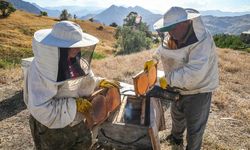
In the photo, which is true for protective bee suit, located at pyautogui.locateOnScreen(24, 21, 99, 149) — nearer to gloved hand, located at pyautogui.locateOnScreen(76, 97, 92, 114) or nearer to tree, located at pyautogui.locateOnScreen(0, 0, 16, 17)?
gloved hand, located at pyautogui.locateOnScreen(76, 97, 92, 114)

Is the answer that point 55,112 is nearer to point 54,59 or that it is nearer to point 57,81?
point 57,81

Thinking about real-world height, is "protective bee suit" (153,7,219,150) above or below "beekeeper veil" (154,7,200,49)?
below

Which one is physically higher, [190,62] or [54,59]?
[54,59]

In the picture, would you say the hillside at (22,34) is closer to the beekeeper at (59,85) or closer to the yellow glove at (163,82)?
the yellow glove at (163,82)

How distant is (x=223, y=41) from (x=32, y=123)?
73.1 feet

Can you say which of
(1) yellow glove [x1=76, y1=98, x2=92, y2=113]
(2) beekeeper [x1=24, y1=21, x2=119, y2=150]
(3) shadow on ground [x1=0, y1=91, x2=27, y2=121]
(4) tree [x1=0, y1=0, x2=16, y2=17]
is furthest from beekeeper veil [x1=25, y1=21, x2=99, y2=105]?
(4) tree [x1=0, y1=0, x2=16, y2=17]

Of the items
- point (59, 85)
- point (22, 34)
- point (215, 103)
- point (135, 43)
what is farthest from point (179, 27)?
point (22, 34)

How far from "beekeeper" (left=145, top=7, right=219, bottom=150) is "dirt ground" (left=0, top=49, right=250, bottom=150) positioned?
1164 mm

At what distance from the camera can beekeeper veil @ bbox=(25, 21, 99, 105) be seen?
3.32 metres

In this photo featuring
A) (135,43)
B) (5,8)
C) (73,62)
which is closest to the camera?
(73,62)

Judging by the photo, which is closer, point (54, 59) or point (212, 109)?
point (54, 59)

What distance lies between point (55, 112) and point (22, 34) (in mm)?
52060

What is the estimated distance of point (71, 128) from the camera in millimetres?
3895

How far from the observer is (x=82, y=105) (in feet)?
12.2
